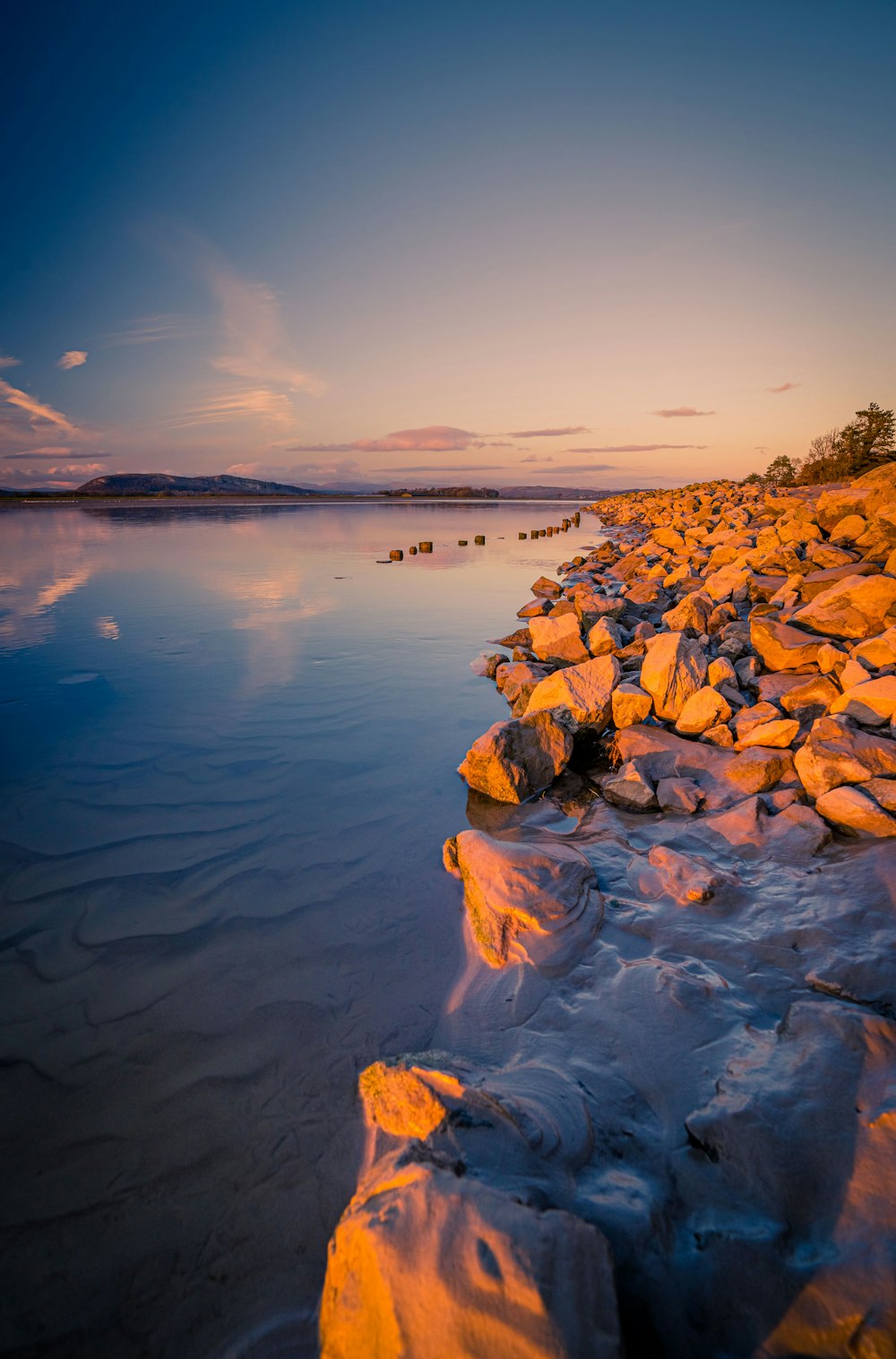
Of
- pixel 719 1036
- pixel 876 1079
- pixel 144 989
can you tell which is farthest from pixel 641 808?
pixel 144 989

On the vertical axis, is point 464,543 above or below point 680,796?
above

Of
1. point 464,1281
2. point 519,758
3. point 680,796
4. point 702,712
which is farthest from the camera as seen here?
point 702,712

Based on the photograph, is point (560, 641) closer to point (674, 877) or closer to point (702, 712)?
point (702, 712)

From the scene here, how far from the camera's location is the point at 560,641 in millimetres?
7195

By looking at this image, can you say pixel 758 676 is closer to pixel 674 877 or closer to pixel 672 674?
pixel 672 674

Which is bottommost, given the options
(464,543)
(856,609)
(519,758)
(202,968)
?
(202,968)

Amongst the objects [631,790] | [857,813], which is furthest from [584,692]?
[857,813]

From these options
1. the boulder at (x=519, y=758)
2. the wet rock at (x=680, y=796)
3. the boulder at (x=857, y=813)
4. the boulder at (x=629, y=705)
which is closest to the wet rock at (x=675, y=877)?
the wet rock at (x=680, y=796)

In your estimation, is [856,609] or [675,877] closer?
[675,877]

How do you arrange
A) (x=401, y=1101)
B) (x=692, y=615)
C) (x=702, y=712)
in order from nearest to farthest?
1. (x=401, y=1101)
2. (x=702, y=712)
3. (x=692, y=615)

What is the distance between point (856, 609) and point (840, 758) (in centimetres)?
Answer: 291

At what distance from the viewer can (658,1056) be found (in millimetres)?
2045

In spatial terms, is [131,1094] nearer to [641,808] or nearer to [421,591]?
[641,808]

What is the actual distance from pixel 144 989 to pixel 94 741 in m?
3.46
